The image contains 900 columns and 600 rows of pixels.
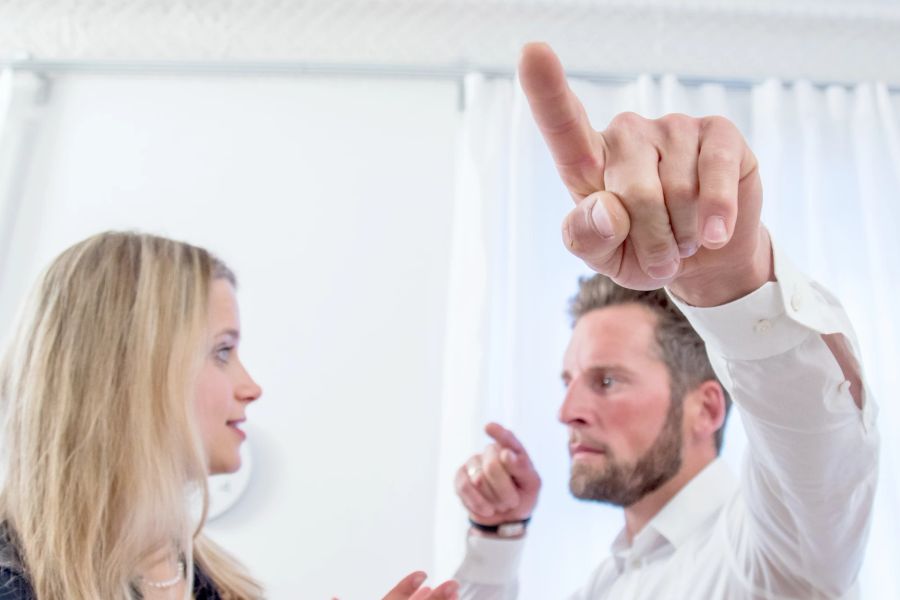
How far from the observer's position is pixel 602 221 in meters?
0.57

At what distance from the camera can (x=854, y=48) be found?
1891 millimetres

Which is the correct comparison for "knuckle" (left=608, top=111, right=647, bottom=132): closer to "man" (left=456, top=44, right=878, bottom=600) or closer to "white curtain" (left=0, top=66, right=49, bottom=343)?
"man" (left=456, top=44, right=878, bottom=600)

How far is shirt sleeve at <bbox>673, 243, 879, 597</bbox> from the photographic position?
0.76m

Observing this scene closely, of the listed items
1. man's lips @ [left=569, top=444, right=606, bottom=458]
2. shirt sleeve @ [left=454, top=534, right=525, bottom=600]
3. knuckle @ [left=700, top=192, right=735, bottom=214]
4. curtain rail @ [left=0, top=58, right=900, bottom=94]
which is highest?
curtain rail @ [left=0, top=58, right=900, bottom=94]

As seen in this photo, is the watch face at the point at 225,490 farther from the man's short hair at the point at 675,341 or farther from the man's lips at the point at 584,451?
the man's short hair at the point at 675,341

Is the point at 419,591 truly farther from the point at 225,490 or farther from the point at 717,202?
the point at 225,490

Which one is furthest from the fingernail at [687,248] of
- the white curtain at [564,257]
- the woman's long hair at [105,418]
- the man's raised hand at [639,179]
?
the white curtain at [564,257]

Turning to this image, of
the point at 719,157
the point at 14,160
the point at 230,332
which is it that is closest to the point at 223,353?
the point at 230,332

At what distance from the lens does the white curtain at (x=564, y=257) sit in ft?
5.18

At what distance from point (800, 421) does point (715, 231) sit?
0.31 metres

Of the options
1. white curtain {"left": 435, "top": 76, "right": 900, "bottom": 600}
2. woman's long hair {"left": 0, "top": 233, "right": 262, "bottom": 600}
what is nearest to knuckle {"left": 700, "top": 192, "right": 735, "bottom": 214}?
woman's long hair {"left": 0, "top": 233, "right": 262, "bottom": 600}

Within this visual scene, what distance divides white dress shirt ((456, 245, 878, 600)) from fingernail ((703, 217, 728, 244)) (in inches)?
8.0

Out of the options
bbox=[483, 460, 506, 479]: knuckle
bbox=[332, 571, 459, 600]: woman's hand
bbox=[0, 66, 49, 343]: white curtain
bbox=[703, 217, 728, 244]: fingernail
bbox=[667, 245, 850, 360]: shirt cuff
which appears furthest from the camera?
bbox=[0, 66, 49, 343]: white curtain

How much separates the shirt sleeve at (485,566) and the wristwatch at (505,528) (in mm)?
10
